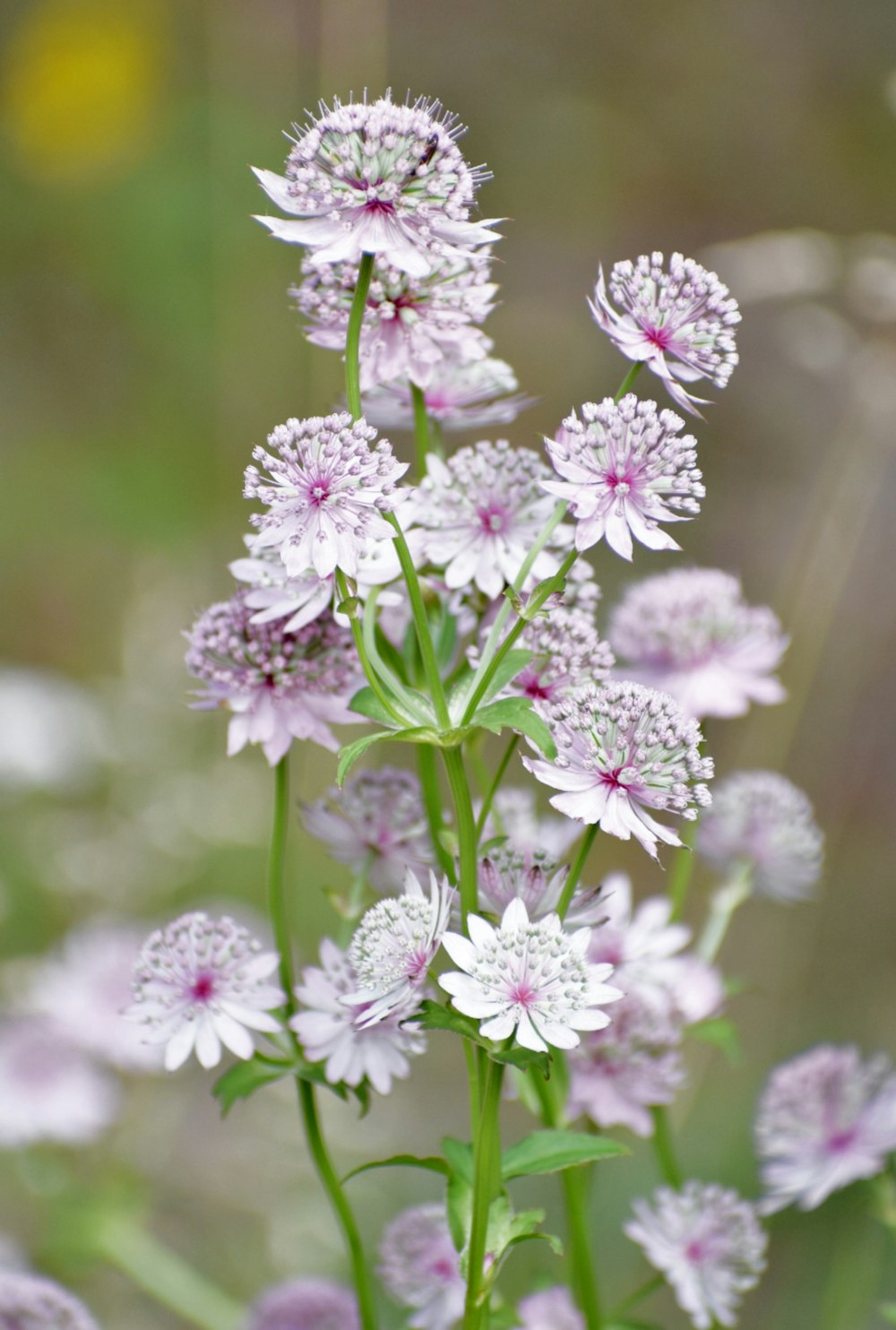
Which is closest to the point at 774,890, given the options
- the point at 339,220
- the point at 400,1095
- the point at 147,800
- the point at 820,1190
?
the point at 820,1190

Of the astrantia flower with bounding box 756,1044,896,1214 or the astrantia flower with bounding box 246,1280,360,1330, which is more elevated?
the astrantia flower with bounding box 756,1044,896,1214

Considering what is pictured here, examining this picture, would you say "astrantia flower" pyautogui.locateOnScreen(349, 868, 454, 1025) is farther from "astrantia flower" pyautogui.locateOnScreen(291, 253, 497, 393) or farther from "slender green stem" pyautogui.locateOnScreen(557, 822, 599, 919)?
"astrantia flower" pyautogui.locateOnScreen(291, 253, 497, 393)

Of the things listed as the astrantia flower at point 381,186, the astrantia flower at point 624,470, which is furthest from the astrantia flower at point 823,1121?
the astrantia flower at point 381,186

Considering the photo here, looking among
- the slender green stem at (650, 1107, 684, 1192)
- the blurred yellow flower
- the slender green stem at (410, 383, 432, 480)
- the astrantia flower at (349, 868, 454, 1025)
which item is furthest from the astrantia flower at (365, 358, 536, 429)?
the blurred yellow flower

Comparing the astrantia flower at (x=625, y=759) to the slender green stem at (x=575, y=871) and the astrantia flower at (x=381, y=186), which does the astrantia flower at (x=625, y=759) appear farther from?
the astrantia flower at (x=381, y=186)

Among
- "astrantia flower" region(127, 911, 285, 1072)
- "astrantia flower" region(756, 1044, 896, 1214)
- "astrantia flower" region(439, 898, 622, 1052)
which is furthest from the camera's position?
"astrantia flower" region(756, 1044, 896, 1214)

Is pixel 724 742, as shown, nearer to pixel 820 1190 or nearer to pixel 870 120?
pixel 870 120
